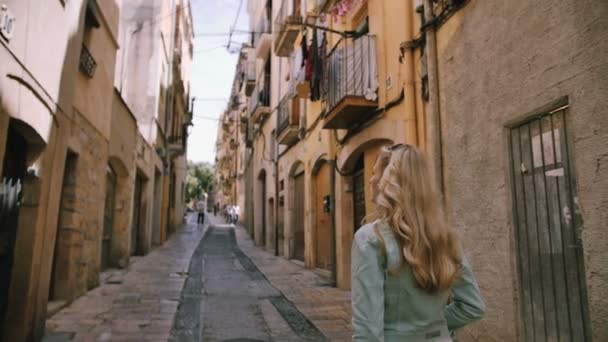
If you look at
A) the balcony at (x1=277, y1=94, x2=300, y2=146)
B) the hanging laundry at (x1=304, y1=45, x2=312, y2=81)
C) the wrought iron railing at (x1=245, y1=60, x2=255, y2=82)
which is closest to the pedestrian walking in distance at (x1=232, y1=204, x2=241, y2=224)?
the wrought iron railing at (x1=245, y1=60, x2=255, y2=82)

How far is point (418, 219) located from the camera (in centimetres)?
163

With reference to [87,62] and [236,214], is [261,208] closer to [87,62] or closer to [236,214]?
[236,214]

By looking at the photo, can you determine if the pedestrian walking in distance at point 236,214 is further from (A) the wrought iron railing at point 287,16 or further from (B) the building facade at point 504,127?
(B) the building facade at point 504,127

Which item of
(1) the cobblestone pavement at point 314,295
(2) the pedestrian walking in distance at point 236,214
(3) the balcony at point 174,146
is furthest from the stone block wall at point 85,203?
(2) the pedestrian walking in distance at point 236,214

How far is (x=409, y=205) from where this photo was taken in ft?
5.37

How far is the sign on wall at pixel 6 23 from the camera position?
3791 mm

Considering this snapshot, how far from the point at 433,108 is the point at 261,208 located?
1533 centimetres

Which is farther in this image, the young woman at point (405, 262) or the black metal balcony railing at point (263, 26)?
the black metal balcony railing at point (263, 26)

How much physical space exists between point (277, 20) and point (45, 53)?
1172 centimetres

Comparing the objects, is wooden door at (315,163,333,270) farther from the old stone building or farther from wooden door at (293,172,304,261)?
the old stone building

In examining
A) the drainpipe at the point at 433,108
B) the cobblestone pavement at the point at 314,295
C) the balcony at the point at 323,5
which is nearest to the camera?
the drainpipe at the point at 433,108

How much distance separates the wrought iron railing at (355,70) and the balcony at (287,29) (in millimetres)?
4919

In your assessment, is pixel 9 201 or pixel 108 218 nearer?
pixel 9 201

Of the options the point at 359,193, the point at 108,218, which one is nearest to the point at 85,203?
the point at 108,218
